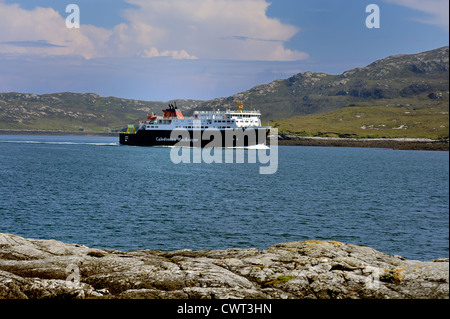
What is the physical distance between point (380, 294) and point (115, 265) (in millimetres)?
7505

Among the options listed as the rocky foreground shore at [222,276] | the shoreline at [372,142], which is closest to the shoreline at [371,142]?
the shoreline at [372,142]

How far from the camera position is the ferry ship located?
119 meters

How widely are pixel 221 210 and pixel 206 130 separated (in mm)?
86067

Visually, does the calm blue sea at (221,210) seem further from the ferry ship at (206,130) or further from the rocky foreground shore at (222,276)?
the ferry ship at (206,130)

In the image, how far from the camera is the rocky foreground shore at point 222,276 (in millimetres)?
11094

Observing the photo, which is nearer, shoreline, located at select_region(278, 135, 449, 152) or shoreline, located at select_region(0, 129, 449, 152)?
shoreline, located at select_region(278, 135, 449, 152)

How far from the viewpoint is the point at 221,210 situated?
36.3 metres

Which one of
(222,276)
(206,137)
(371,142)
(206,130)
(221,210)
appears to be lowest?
(221,210)

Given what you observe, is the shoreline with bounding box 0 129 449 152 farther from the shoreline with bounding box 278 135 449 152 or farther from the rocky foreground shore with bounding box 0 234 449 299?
the rocky foreground shore with bounding box 0 234 449 299

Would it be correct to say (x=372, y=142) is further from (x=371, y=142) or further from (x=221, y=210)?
(x=221, y=210)

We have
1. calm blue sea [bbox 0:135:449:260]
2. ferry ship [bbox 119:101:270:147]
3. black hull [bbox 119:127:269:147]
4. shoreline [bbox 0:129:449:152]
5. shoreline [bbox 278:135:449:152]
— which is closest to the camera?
calm blue sea [bbox 0:135:449:260]

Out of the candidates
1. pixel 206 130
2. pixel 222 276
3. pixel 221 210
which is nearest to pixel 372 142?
pixel 206 130

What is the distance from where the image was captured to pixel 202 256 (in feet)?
49.6

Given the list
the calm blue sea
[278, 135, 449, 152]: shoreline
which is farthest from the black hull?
[278, 135, 449, 152]: shoreline
